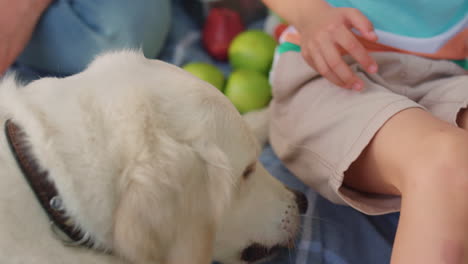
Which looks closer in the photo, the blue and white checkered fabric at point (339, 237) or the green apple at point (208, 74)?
the blue and white checkered fabric at point (339, 237)

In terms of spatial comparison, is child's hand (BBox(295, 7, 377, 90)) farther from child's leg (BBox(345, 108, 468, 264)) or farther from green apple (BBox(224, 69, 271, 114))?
green apple (BBox(224, 69, 271, 114))

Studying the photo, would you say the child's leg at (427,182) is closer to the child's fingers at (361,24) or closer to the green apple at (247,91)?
the child's fingers at (361,24)

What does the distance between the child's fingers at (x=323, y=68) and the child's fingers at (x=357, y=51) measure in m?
0.05

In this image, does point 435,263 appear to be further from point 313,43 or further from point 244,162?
point 313,43

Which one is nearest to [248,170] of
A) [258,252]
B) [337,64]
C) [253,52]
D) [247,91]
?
[258,252]

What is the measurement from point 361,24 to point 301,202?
39 centimetres

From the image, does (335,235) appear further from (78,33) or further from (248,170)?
(78,33)

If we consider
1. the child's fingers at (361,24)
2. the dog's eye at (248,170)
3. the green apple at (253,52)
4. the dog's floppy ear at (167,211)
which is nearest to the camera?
the dog's floppy ear at (167,211)

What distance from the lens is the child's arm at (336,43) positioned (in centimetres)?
90

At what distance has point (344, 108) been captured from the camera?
3.11 ft

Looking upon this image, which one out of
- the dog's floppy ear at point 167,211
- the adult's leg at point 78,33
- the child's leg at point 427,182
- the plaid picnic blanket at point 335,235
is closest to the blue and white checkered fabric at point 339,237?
the plaid picnic blanket at point 335,235

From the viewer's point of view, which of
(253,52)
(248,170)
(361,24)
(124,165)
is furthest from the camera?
(253,52)

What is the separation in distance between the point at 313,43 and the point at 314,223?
40 centimetres

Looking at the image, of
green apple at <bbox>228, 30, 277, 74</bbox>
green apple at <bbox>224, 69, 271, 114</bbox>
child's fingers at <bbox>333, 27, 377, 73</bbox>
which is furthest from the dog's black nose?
green apple at <bbox>228, 30, 277, 74</bbox>
